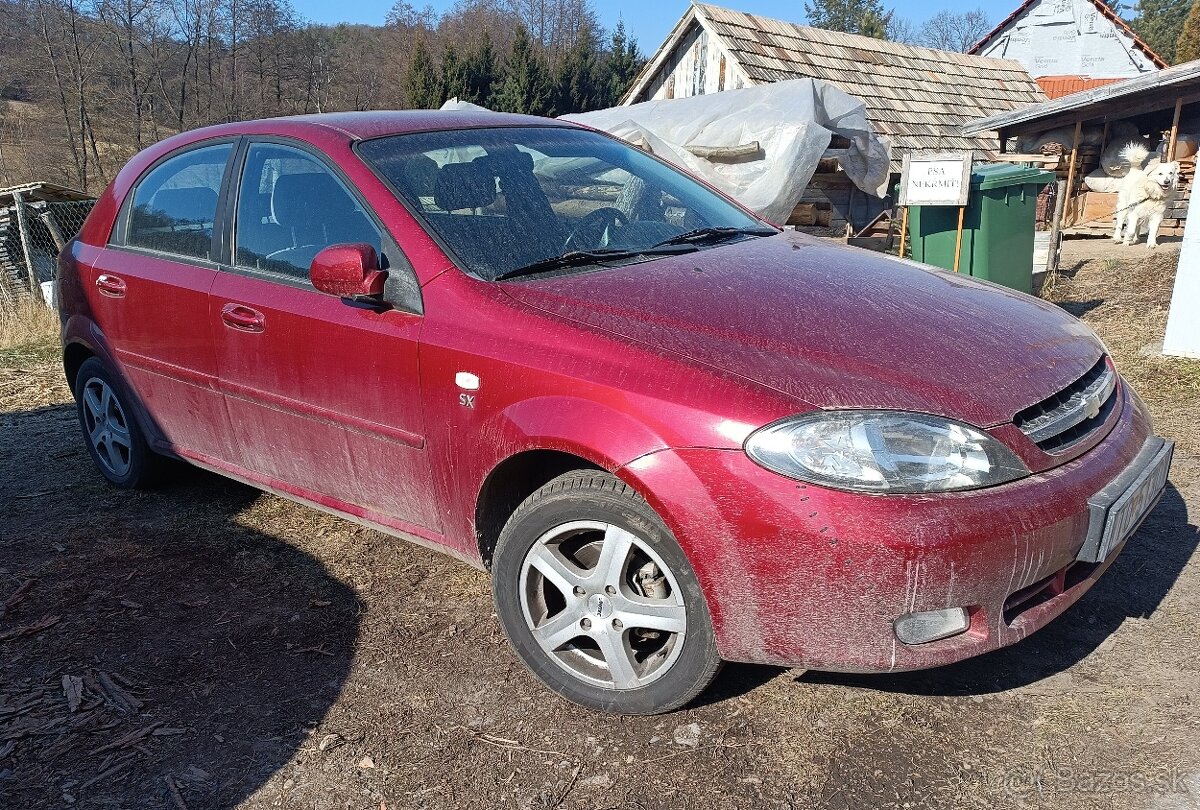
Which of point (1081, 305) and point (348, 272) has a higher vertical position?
point (348, 272)

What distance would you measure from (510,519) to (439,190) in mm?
1219

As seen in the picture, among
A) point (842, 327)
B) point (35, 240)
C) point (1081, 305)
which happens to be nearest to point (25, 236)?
point (35, 240)

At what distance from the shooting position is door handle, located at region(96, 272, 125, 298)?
13.6ft

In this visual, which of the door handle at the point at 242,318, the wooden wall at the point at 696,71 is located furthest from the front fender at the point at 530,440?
the wooden wall at the point at 696,71

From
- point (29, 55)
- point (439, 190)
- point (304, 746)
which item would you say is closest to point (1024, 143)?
point (439, 190)

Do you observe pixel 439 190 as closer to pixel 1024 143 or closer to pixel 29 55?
pixel 1024 143

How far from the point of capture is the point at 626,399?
8.14ft

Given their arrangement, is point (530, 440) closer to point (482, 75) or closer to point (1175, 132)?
point (1175, 132)

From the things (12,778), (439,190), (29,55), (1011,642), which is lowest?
(12,778)

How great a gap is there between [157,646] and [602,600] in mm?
1669

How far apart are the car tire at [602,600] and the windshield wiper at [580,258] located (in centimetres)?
71

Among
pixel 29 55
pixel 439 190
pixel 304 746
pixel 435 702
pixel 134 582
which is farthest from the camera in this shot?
pixel 29 55

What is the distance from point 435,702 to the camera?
113 inches

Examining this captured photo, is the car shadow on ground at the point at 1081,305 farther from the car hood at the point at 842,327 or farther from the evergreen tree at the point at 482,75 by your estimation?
the evergreen tree at the point at 482,75
